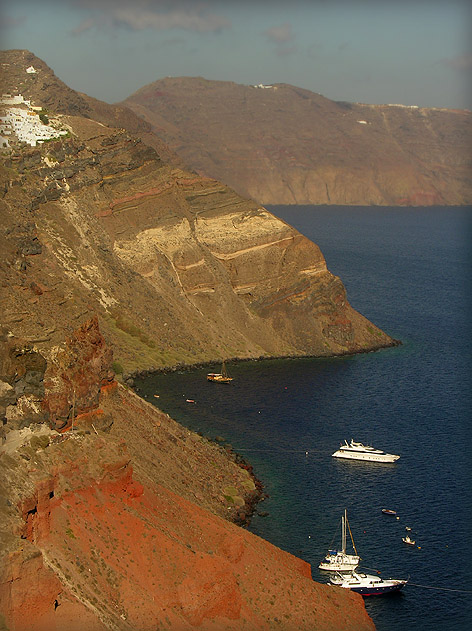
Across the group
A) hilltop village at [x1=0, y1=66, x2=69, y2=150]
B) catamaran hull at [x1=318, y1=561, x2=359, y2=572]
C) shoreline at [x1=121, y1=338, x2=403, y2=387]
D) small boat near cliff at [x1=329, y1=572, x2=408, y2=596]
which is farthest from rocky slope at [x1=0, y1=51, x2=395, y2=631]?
catamaran hull at [x1=318, y1=561, x2=359, y2=572]

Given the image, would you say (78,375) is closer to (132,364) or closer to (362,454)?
(362,454)

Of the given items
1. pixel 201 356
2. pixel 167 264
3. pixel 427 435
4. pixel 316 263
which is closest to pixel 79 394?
pixel 427 435

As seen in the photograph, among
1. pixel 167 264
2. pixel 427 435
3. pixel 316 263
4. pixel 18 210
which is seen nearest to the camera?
pixel 427 435

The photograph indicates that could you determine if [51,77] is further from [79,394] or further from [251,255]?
[79,394]

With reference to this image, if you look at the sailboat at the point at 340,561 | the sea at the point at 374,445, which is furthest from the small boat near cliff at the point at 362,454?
the sailboat at the point at 340,561

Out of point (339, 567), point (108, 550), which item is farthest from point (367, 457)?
point (108, 550)

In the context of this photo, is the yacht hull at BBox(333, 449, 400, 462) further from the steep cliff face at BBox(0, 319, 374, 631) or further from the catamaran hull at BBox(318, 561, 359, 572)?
the steep cliff face at BBox(0, 319, 374, 631)
